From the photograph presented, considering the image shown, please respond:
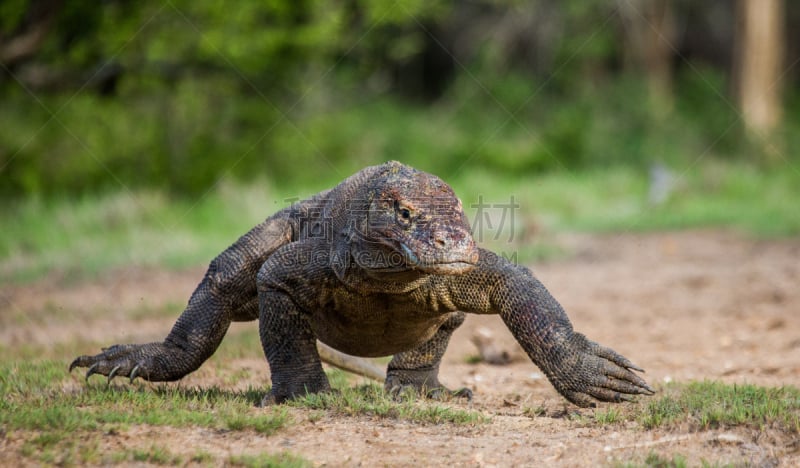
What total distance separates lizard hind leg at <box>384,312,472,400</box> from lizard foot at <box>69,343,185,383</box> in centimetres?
101

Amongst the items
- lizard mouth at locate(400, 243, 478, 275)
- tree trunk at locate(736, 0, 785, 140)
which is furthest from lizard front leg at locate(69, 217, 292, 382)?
tree trunk at locate(736, 0, 785, 140)

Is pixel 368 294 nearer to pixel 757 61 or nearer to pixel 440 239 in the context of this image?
pixel 440 239

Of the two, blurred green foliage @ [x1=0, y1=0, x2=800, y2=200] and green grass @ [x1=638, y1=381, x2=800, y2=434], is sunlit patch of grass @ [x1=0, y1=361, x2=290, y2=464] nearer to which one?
green grass @ [x1=638, y1=381, x2=800, y2=434]

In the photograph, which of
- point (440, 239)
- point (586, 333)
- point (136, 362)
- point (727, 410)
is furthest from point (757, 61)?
point (440, 239)

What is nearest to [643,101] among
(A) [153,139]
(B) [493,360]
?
(A) [153,139]

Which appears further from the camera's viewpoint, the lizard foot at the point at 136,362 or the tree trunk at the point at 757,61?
the tree trunk at the point at 757,61

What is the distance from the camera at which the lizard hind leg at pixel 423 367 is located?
4566 millimetres

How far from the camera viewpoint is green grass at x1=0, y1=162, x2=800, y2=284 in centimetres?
1047

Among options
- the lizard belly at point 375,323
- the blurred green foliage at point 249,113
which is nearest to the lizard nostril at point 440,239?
the lizard belly at point 375,323

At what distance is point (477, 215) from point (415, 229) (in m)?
8.27

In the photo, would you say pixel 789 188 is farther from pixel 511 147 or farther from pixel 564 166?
pixel 511 147

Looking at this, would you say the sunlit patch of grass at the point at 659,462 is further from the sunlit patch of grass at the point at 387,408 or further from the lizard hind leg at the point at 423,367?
the lizard hind leg at the point at 423,367

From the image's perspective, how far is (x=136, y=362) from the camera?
436cm

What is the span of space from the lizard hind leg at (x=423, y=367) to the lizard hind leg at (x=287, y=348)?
1.92 ft
